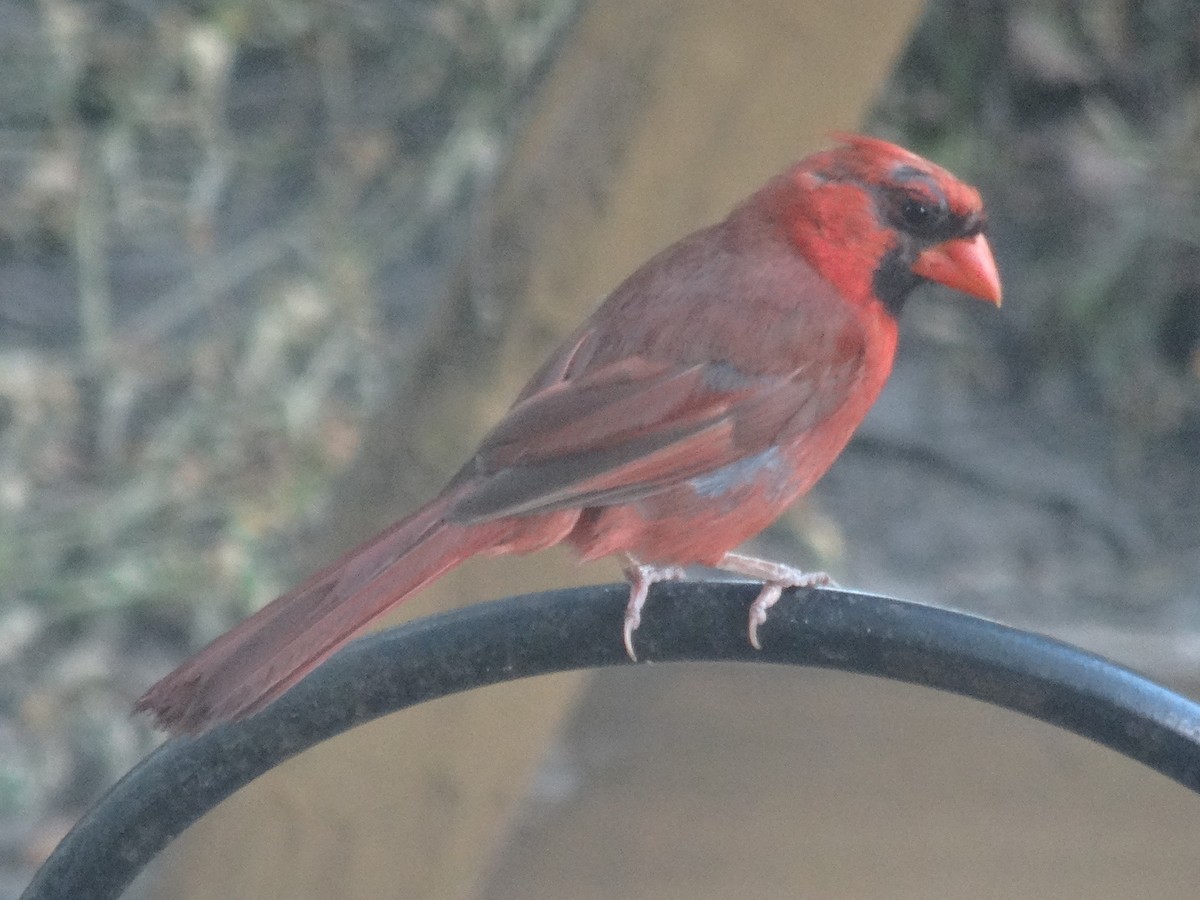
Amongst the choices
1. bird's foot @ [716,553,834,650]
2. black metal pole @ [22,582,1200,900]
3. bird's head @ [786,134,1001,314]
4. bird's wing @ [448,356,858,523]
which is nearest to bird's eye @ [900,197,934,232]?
bird's head @ [786,134,1001,314]

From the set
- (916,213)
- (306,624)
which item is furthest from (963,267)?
(306,624)

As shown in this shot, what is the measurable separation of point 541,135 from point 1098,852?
1758mm

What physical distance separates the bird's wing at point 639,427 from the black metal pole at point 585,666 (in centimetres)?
24

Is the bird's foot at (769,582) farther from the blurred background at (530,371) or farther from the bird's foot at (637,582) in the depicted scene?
the blurred background at (530,371)

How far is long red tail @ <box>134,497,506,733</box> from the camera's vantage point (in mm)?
1367

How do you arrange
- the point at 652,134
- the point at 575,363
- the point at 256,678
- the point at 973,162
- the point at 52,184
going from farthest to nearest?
the point at 973,162 < the point at 52,184 < the point at 652,134 < the point at 575,363 < the point at 256,678

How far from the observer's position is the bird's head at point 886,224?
6.92 ft

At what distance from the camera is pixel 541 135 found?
7.51 feet

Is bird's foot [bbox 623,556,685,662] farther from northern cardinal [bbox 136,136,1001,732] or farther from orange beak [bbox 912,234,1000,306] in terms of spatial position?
orange beak [bbox 912,234,1000,306]

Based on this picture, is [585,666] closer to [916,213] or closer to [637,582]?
[637,582]

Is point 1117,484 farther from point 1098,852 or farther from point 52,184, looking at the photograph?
point 52,184

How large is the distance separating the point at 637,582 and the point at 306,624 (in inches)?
14.9

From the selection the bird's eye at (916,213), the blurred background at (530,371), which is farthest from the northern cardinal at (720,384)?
the blurred background at (530,371)

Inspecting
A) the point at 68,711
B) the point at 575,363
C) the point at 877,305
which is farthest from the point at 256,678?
the point at 68,711
